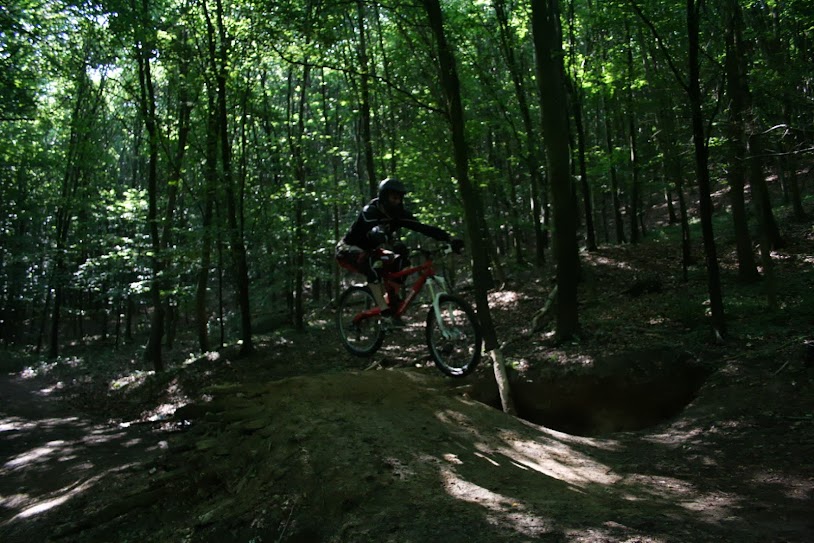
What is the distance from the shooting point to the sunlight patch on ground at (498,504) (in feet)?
9.71

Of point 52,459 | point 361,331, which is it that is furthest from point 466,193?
point 52,459

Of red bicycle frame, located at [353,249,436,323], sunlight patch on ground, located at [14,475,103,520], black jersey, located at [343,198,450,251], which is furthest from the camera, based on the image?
red bicycle frame, located at [353,249,436,323]

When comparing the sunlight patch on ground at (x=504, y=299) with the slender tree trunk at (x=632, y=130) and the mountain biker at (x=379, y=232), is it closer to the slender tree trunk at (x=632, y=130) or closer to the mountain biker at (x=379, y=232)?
the slender tree trunk at (x=632, y=130)

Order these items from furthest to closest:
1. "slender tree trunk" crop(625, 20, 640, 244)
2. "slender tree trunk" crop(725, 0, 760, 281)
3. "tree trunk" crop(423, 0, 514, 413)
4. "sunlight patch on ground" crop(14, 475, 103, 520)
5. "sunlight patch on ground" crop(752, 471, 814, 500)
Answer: "slender tree trunk" crop(625, 20, 640, 244) → "slender tree trunk" crop(725, 0, 760, 281) → "tree trunk" crop(423, 0, 514, 413) → "sunlight patch on ground" crop(14, 475, 103, 520) → "sunlight patch on ground" crop(752, 471, 814, 500)

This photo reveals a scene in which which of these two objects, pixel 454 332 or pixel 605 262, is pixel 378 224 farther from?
pixel 605 262

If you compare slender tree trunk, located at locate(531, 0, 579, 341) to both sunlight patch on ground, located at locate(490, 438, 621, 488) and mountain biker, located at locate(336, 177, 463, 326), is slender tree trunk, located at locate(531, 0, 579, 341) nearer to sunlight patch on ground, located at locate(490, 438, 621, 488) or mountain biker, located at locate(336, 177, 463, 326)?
mountain biker, located at locate(336, 177, 463, 326)

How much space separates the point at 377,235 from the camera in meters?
6.96

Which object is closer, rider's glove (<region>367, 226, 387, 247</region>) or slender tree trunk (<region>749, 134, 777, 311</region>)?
rider's glove (<region>367, 226, 387, 247</region>)

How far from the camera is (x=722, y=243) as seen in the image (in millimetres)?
17000

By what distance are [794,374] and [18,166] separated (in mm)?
29383

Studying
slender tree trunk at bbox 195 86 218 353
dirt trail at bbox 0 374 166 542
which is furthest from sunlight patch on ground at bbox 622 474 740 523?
slender tree trunk at bbox 195 86 218 353

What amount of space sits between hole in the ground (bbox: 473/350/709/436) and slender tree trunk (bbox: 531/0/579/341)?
1.32m

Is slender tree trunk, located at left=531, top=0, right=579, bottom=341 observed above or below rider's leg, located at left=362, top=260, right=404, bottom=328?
above

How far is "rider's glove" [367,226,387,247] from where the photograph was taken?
6938 millimetres
